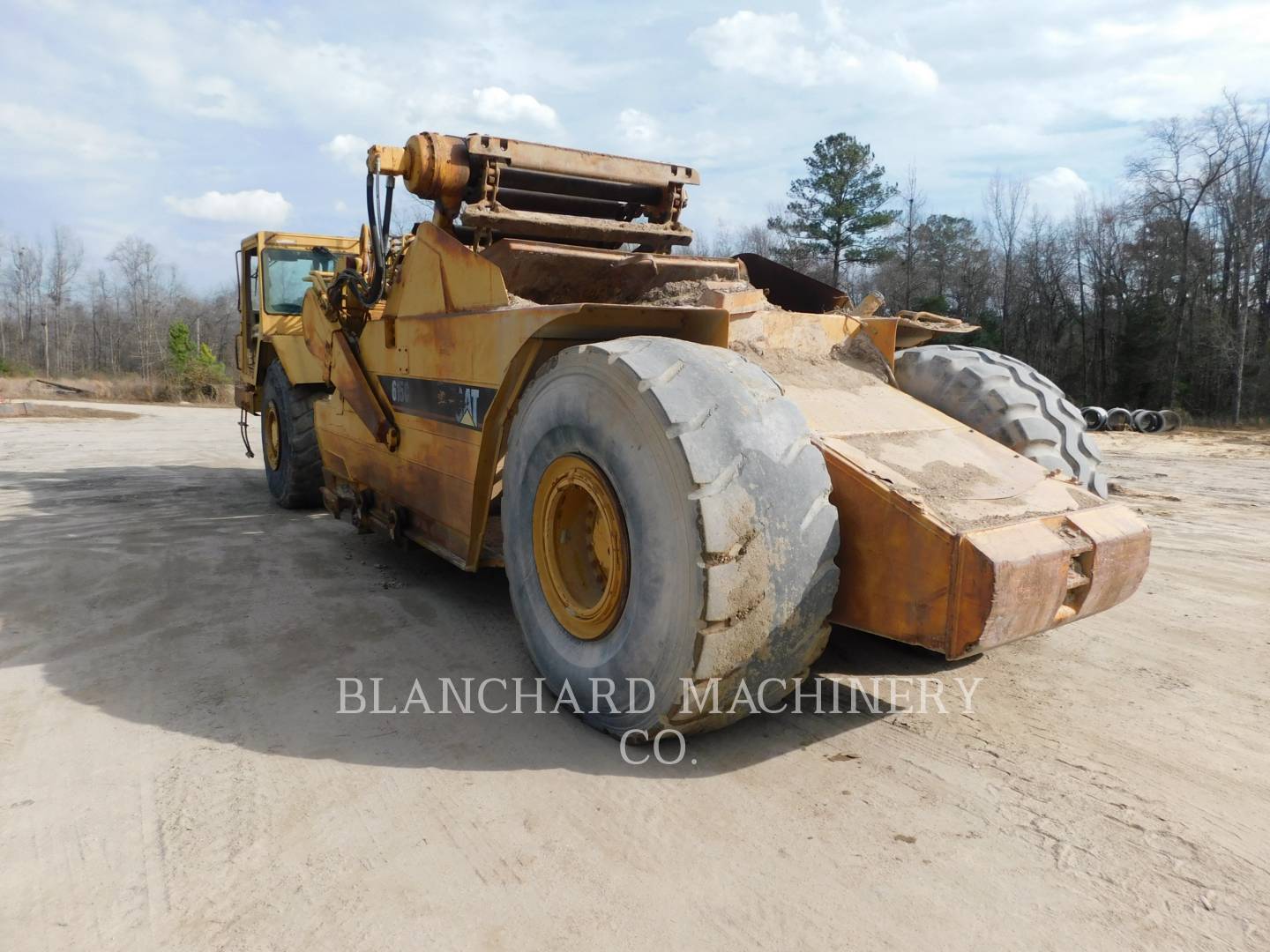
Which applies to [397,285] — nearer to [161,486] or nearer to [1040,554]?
[1040,554]

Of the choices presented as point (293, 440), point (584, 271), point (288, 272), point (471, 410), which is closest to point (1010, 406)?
point (584, 271)

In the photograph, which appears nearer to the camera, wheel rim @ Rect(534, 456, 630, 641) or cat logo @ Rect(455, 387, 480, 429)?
wheel rim @ Rect(534, 456, 630, 641)

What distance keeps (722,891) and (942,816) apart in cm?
78

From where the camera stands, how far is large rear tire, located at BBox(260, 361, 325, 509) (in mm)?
7402

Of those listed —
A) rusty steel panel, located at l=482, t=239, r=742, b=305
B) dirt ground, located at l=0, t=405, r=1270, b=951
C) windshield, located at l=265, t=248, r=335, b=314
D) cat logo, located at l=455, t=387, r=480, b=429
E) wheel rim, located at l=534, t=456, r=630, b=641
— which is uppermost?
windshield, located at l=265, t=248, r=335, b=314

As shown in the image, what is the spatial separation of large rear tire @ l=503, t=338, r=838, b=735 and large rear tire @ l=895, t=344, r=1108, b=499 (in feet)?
5.75

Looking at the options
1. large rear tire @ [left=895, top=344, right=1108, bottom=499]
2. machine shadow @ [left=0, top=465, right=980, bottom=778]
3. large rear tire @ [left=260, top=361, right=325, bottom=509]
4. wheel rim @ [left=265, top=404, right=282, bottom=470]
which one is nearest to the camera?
machine shadow @ [left=0, top=465, right=980, bottom=778]

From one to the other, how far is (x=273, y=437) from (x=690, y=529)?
22.0 ft

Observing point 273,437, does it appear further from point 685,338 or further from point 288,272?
point 685,338

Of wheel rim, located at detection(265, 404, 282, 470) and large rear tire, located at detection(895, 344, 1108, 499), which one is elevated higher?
large rear tire, located at detection(895, 344, 1108, 499)

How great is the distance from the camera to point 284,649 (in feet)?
13.5

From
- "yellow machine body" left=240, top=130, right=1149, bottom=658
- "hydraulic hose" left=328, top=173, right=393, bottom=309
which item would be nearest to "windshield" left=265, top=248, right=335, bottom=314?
"yellow machine body" left=240, top=130, right=1149, bottom=658

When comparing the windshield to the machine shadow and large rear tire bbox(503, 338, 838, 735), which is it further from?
large rear tire bbox(503, 338, 838, 735)

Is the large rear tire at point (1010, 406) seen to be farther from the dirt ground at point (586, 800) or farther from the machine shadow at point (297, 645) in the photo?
the machine shadow at point (297, 645)
